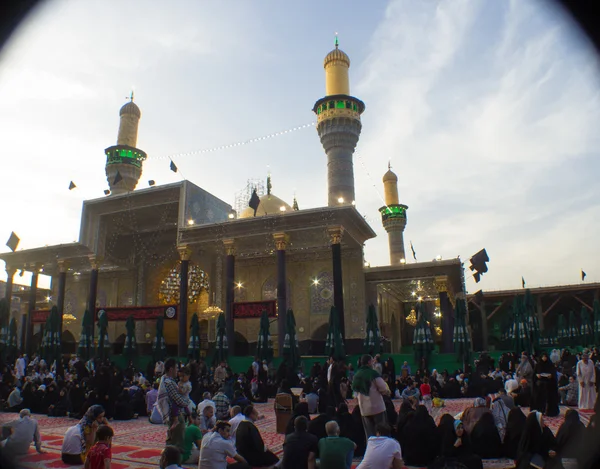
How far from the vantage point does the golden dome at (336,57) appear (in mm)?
30234

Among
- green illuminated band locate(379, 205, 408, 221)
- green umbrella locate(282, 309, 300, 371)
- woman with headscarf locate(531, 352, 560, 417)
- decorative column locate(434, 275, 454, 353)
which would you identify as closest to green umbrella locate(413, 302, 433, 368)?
green umbrella locate(282, 309, 300, 371)

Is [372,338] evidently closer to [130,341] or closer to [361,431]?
[361,431]

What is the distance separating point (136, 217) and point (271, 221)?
8.74 meters

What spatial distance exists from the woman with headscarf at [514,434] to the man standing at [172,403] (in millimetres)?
4158

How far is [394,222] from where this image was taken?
127 feet

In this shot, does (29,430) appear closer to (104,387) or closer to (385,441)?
(104,387)

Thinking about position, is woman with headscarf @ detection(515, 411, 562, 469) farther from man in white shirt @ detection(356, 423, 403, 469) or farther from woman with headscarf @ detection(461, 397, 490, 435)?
man in white shirt @ detection(356, 423, 403, 469)

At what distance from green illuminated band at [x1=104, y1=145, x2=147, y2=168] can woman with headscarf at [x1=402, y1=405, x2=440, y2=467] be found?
34.3 metres

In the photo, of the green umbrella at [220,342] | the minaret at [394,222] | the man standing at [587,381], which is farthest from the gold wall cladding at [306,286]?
the minaret at [394,222]

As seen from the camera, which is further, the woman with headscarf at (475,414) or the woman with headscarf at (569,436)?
the woman with headscarf at (475,414)

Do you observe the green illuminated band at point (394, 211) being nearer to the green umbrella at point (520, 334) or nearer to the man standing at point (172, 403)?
the green umbrella at point (520, 334)

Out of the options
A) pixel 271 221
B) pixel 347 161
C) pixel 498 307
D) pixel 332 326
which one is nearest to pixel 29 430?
pixel 332 326

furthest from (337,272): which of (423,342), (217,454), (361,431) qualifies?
(217,454)

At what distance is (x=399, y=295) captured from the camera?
32.1 m
